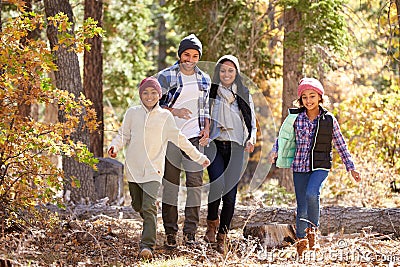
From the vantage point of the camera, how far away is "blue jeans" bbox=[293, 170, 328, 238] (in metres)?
5.98

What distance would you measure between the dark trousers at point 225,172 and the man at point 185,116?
6.0 inches

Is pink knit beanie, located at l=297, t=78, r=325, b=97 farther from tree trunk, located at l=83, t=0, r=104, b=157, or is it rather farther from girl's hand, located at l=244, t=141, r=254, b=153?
tree trunk, located at l=83, t=0, r=104, b=157

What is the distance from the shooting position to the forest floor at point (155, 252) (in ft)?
17.8

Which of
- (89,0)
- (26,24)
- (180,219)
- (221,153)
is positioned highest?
(89,0)

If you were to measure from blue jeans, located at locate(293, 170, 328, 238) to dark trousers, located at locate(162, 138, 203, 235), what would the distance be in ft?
3.44

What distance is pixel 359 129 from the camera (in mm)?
11859

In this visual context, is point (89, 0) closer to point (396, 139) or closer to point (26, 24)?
point (26, 24)

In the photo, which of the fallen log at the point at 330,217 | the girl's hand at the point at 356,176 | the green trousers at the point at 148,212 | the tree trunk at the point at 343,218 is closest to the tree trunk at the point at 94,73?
the fallen log at the point at 330,217

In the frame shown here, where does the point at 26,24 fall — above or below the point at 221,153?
above

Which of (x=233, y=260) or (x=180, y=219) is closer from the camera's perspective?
(x=233, y=260)

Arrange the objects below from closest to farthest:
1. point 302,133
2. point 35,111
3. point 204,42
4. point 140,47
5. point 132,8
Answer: point 302,133
point 204,42
point 35,111
point 132,8
point 140,47

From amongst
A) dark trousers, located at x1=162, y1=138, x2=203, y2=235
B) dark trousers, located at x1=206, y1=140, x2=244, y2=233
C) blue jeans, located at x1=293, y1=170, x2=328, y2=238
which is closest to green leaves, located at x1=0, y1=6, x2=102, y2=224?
dark trousers, located at x1=162, y1=138, x2=203, y2=235

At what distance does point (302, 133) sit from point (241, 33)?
580 cm

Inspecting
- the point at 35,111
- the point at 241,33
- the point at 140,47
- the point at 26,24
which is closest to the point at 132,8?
the point at 140,47
